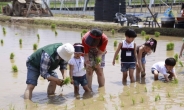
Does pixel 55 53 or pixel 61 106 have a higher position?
pixel 55 53

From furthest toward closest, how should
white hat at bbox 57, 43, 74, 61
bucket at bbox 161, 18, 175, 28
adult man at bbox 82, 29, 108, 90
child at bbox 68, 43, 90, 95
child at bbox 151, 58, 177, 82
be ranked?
bucket at bbox 161, 18, 175, 28 < child at bbox 151, 58, 177, 82 < adult man at bbox 82, 29, 108, 90 < child at bbox 68, 43, 90, 95 < white hat at bbox 57, 43, 74, 61

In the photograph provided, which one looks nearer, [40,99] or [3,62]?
[40,99]

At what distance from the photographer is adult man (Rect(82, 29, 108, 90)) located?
661cm

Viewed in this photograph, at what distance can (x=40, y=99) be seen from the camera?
649 cm

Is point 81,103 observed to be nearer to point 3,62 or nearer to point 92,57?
point 92,57

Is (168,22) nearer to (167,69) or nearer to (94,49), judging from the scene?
(167,69)

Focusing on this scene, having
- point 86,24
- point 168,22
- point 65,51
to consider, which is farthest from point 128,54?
point 86,24

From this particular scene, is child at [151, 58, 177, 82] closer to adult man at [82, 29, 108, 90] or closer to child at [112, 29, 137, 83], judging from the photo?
child at [112, 29, 137, 83]

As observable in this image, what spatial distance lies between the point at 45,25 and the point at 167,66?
16262 mm

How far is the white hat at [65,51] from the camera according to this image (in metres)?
5.90

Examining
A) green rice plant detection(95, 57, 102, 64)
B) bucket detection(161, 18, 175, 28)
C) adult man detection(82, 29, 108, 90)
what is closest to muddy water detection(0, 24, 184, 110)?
adult man detection(82, 29, 108, 90)

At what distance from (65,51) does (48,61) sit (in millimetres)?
331

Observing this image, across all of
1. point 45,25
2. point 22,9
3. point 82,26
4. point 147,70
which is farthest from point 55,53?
point 22,9

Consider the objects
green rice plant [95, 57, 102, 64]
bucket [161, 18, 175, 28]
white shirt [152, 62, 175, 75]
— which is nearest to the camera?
green rice plant [95, 57, 102, 64]
